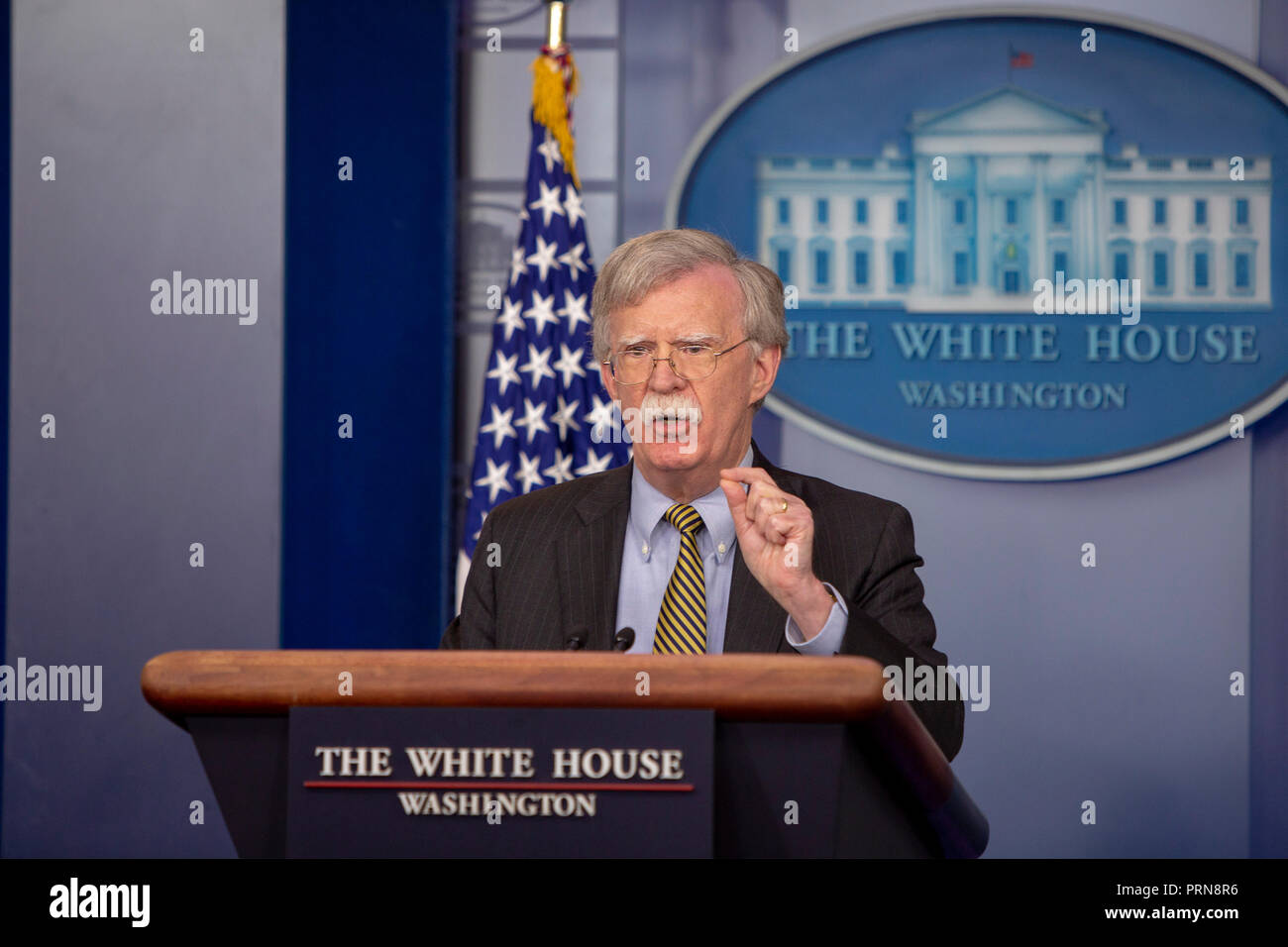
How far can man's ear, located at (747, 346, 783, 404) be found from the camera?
2.09 meters

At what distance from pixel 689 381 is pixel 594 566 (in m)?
0.32

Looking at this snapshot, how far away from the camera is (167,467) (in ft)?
11.6

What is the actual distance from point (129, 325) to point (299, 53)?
36.3 inches

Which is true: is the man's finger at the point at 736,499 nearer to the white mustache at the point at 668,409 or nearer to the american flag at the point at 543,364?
the white mustache at the point at 668,409

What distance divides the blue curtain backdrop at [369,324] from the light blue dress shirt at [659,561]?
183 cm

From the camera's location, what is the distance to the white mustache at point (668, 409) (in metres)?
1.96

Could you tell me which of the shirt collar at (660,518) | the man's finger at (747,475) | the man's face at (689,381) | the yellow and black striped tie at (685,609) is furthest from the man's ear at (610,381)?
the man's finger at (747,475)

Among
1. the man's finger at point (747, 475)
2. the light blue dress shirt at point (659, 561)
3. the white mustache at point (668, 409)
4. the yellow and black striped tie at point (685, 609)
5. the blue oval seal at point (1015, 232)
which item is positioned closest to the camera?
the man's finger at point (747, 475)

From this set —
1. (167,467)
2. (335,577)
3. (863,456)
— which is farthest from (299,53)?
(863,456)

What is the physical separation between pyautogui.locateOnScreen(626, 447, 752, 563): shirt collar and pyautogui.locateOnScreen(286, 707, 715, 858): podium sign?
937 mm

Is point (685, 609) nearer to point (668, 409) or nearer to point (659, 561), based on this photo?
point (659, 561)

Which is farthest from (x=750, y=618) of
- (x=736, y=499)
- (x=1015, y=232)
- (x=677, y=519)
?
(x=1015, y=232)

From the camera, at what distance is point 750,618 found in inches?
70.4

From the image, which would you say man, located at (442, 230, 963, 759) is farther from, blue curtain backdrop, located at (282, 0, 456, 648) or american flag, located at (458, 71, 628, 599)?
blue curtain backdrop, located at (282, 0, 456, 648)
